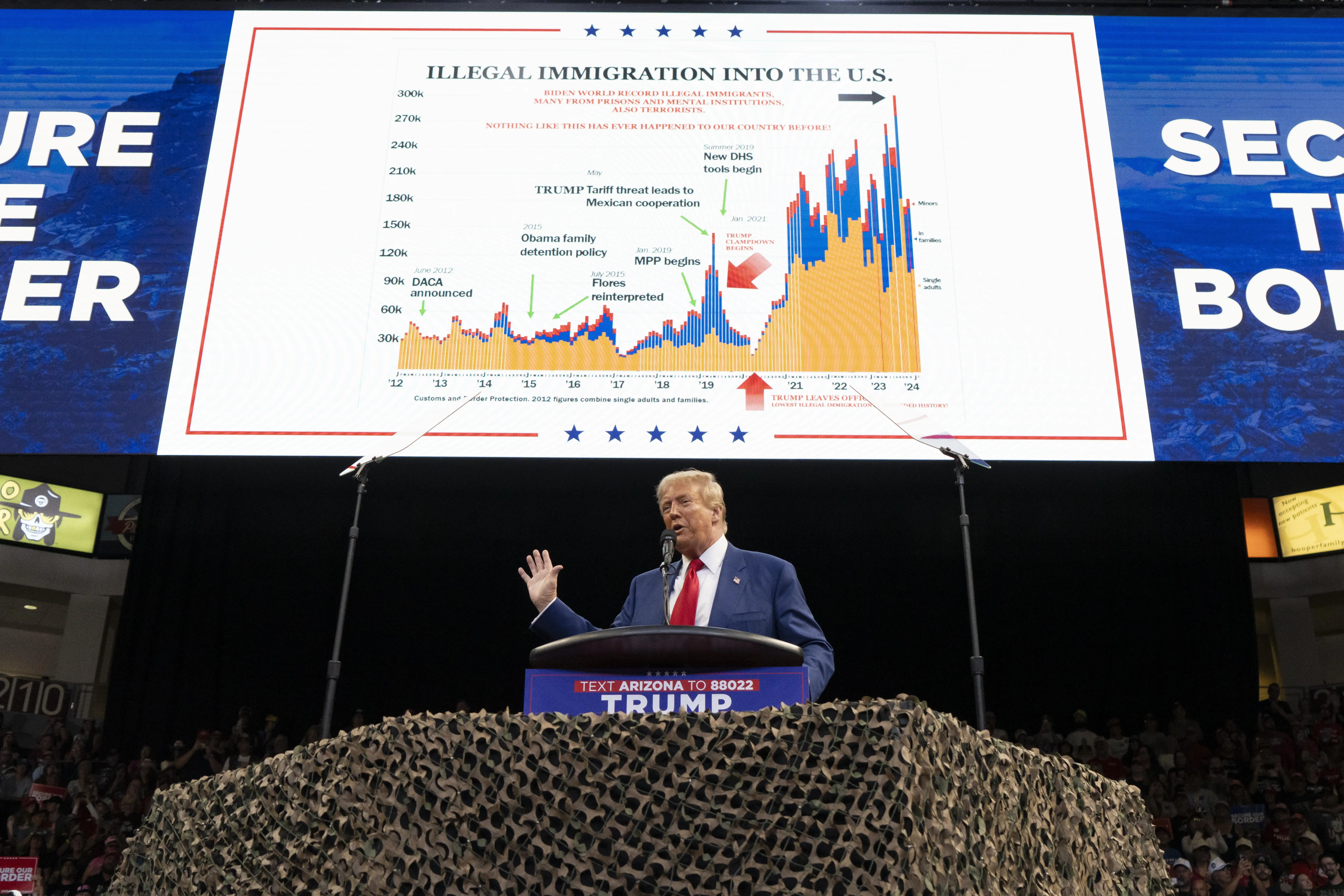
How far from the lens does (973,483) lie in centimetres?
775

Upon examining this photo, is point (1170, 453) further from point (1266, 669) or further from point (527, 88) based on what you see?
point (1266, 669)

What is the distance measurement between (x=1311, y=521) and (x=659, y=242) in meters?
7.99

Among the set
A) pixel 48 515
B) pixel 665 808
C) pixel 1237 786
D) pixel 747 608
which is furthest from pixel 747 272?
pixel 48 515

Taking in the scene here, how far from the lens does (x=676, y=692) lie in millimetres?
1526

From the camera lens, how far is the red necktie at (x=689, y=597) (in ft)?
7.98

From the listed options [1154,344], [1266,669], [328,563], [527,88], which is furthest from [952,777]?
[1266,669]

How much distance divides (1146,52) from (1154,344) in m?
1.48

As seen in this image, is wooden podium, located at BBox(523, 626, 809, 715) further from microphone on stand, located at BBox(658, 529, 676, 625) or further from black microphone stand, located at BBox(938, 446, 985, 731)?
black microphone stand, located at BBox(938, 446, 985, 731)

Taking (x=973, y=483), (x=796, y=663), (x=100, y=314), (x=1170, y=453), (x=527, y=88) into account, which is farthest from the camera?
(x=973, y=483)

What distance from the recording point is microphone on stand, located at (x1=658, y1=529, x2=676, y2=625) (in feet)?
6.48

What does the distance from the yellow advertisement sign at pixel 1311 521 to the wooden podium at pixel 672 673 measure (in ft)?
32.0

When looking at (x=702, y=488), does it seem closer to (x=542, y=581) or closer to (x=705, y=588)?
(x=705, y=588)

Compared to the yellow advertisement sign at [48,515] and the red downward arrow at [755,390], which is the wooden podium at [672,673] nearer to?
the red downward arrow at [755,390]

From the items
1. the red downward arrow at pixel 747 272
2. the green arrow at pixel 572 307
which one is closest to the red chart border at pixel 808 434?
the green arrow at pixel 572 307
